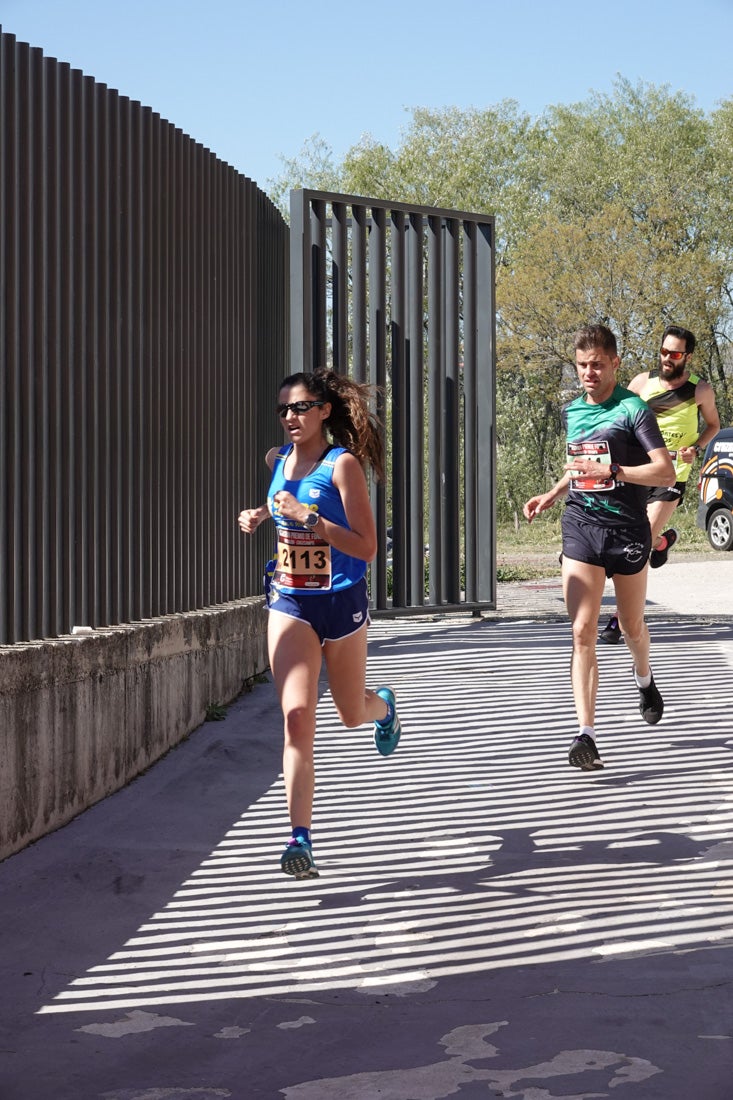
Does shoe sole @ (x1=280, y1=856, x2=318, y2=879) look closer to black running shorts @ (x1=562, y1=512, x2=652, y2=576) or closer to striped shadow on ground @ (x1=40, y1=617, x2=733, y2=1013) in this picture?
striped shadow on ground @ (x1=40, y1=617, x2=733, y2=1013)

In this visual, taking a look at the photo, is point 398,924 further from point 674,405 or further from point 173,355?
point 674,405

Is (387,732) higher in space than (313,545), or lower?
lower

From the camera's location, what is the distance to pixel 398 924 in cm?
470

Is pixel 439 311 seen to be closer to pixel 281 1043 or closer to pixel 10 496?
pixel 10 496

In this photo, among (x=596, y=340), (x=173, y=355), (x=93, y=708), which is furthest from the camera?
(x=173, y=355)

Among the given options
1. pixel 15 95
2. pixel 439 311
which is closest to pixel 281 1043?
pixel 15 95

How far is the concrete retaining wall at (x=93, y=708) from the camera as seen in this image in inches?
221

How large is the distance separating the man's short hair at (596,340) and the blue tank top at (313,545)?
1.90 m

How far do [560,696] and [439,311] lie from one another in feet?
12.4

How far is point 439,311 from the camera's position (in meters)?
11.4

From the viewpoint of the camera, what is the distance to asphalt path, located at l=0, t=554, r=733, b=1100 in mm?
3514

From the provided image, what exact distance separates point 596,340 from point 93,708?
8.94ft

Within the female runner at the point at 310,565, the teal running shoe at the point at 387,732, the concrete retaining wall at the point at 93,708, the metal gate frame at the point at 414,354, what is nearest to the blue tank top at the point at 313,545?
the female runner at the point at 310,565

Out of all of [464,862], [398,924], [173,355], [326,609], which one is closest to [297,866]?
[398,924]
